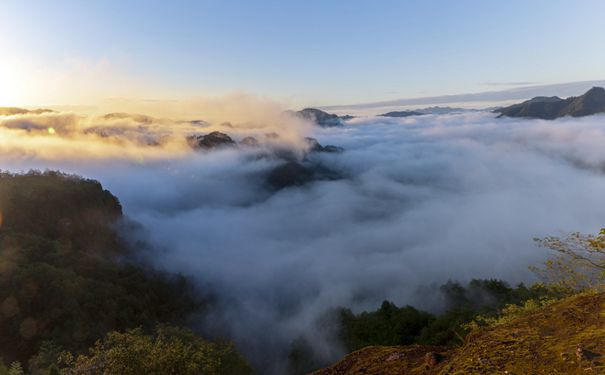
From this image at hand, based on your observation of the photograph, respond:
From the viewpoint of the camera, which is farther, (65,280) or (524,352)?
(65,280)

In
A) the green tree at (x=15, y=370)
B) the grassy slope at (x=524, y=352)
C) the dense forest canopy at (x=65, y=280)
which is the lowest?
the dense forest canopy at (x=65, y=280)

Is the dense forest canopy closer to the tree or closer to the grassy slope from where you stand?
the grassy slope

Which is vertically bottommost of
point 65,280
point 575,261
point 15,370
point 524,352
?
point 65,280

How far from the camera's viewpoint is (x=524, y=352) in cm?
1122

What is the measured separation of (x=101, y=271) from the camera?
12975 centimetres

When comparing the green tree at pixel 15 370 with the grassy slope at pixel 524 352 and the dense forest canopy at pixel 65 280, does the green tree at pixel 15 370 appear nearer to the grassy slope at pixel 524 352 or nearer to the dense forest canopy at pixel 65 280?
the dense forest canopy at pixel 65 280

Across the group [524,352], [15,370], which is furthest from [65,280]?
[524,352]

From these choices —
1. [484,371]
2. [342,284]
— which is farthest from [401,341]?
[342,284]

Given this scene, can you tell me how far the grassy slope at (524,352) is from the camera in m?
10.3

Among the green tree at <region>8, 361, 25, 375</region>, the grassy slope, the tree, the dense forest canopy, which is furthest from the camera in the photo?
the dense forest canopy

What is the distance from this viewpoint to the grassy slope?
10328 millimetres

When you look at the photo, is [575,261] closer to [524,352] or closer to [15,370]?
[524,352]

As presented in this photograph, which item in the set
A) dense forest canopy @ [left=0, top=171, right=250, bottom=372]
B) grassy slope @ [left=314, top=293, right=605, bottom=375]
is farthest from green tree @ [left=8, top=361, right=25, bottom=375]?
grassy slope @ [left=314, top=293, right=605, bottom=375]

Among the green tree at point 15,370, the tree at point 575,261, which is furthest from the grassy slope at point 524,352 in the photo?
the green tree at point 15,370
